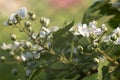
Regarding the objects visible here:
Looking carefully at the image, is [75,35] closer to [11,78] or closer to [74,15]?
[11,78]

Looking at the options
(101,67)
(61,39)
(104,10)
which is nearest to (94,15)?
(104,10)

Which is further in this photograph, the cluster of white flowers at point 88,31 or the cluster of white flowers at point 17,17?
the cluster of white flowers at point 17,17

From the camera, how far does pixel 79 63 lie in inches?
63.0

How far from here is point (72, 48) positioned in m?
1.57

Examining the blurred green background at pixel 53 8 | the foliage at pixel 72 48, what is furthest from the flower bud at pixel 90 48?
the blurred green background at pixel 53 8

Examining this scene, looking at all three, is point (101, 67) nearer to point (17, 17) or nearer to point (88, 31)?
point (88, 31)

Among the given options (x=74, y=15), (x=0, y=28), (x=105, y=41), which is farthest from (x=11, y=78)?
(x=105, y=41)

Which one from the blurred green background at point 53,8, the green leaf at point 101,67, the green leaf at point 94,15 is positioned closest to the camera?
the green leaf at point 101,67

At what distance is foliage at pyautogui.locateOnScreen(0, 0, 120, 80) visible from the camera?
1465 mm

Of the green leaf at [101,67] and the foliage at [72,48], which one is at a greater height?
the foliage at [72,48]

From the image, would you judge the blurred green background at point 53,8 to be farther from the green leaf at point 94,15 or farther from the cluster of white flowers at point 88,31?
the cluster of white flowers at point 88,31

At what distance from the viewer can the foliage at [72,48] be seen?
1465 mm

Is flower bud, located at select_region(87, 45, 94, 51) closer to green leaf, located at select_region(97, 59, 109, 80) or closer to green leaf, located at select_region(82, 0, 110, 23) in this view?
green leaf, located at select_region(97, 59, 109, 80)

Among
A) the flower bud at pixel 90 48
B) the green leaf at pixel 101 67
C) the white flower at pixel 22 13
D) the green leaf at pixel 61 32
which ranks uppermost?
the white flower at pixel 22 13
